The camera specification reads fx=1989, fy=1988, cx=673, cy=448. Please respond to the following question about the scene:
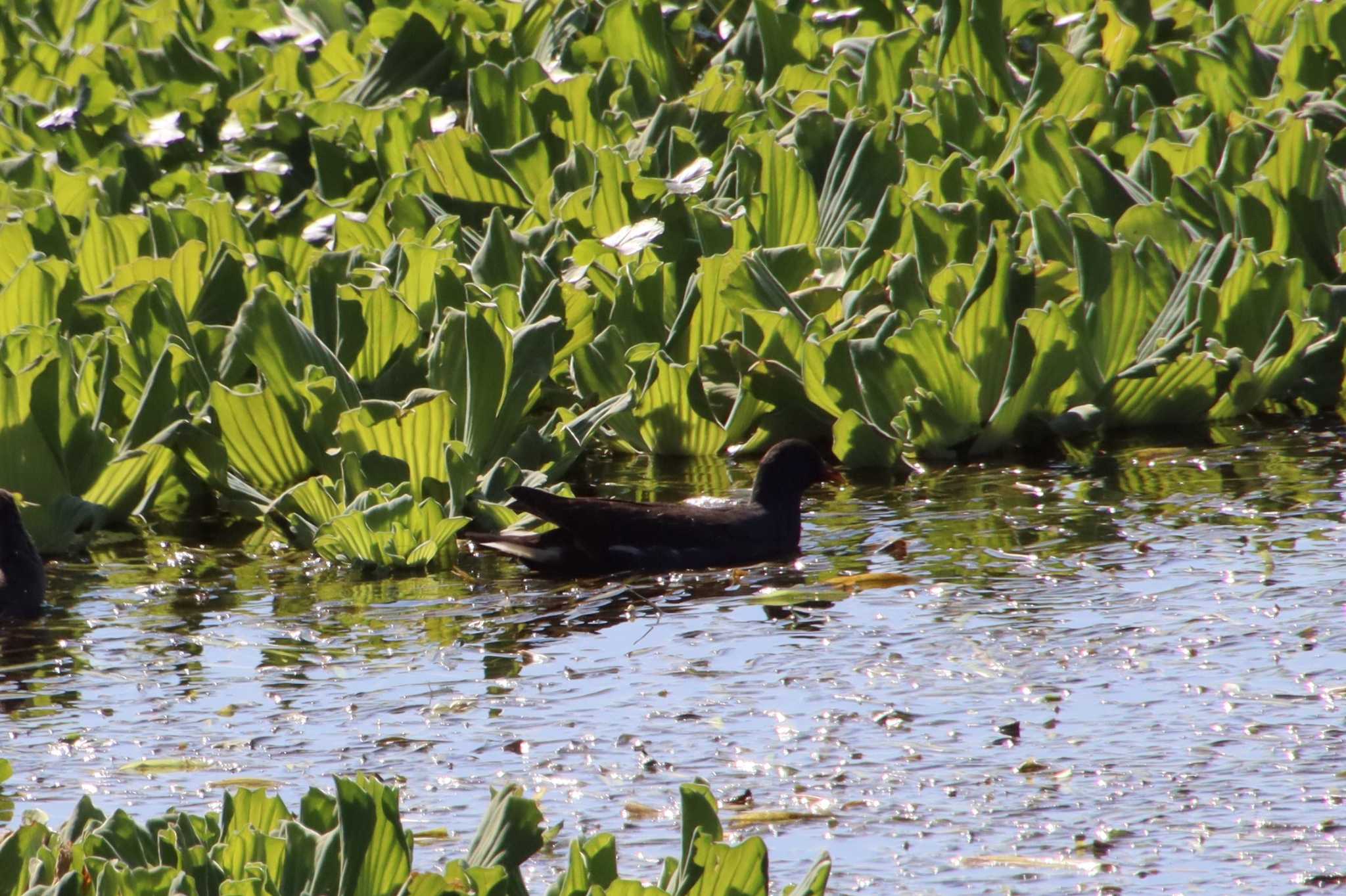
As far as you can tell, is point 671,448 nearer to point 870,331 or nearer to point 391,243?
point 870,331

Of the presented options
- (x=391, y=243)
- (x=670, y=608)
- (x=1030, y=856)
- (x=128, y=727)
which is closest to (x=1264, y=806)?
(x=1030, y=856)

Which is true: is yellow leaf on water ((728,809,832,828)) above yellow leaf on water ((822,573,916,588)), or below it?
below

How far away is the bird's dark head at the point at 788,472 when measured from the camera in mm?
6535

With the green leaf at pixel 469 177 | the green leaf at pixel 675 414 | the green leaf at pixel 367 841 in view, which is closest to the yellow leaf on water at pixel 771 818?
the green leaf at pixel 367 841

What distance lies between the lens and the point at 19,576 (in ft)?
19.9

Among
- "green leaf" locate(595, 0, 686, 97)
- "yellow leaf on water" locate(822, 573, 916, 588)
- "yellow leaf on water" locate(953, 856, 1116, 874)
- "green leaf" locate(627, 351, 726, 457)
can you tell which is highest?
"green leaf" locate(595, 0, 686, 97)

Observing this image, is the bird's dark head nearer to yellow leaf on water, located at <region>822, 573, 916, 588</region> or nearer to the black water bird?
the black water bird

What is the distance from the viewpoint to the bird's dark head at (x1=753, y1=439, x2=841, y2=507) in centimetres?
654

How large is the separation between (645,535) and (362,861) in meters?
3.20

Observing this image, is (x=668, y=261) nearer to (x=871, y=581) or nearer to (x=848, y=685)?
(x=871, y=581)

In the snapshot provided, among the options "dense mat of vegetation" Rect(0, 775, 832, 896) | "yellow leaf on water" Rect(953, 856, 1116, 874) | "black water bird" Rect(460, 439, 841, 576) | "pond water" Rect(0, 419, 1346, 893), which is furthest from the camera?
"black water bird" Rect(460, 439, 841, 576)

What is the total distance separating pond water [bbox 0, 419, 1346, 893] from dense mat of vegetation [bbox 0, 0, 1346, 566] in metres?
0.44

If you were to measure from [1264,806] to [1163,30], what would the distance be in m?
7.28

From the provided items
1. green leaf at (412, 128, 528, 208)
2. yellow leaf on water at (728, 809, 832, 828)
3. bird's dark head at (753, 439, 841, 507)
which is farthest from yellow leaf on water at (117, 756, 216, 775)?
green leaf at (412, 128, 528, 208)
